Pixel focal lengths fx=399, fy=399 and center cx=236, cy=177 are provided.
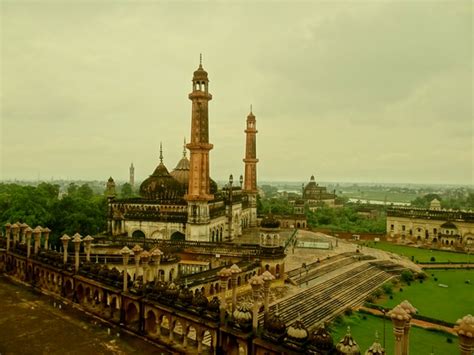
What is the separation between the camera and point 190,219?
41000mm

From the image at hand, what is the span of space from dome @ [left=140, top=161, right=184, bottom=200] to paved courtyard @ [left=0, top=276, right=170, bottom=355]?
2871 centimetres

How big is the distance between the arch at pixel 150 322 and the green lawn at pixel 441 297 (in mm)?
21419

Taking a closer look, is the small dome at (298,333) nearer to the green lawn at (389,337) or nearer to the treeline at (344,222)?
the green lawn at (389,337)

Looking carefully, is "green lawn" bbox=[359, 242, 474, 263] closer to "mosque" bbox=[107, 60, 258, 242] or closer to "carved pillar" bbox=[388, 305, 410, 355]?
"mosque" bbox=[107, 60, 258, 242]

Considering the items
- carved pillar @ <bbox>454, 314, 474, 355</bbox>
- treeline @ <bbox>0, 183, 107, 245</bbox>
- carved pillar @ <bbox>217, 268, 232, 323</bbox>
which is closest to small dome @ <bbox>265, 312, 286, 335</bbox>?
carved pillar @ <bbox>217, 268, 232, 323</bbox>

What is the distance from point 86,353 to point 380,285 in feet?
96.4

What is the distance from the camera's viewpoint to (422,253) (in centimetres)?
5462

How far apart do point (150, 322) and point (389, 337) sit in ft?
50.7

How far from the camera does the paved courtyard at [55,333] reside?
44.1ft

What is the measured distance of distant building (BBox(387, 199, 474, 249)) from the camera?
5947 cm

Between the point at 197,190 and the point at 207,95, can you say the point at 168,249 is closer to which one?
the point at 197,190

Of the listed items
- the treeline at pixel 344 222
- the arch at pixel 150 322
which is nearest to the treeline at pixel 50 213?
the arch at pixel 150 322

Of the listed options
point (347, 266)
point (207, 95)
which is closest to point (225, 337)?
point (347, 266)

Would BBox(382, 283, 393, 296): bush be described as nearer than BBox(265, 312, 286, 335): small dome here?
No
